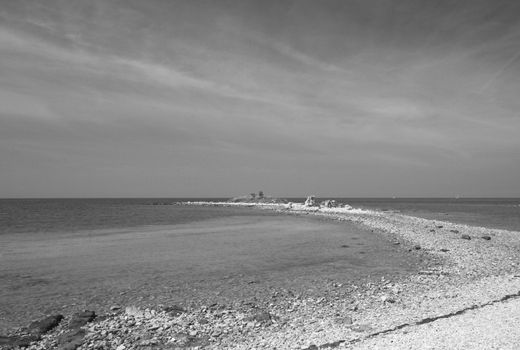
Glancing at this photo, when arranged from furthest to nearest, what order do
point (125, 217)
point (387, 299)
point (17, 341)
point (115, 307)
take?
point (125, 217) < point (387, 299) < point (115, 307) < point (17, 341)

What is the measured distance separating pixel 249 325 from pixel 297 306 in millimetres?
2462

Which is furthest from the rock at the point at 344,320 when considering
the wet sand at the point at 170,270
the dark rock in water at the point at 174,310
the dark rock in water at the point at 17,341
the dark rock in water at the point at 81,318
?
the dark rock in water at the point at 17,341

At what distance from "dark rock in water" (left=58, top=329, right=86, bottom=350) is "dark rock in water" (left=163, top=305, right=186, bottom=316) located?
2.67 metres

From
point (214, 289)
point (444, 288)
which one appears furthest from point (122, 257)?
point (444, 288)

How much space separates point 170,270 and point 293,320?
9795 mm

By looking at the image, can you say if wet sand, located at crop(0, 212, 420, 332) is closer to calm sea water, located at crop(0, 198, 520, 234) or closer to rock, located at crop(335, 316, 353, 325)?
rock, located at crop(335, 316, 353, 325)

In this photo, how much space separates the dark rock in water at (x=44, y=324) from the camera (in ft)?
34.4

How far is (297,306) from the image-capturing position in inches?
492

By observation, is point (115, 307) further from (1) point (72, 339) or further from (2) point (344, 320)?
(2) point (344, 320)

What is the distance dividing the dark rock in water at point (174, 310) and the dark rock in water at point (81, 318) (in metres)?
2.30

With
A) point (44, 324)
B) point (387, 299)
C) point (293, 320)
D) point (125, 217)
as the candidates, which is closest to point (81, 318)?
point (44, 324)

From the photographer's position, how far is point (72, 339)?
9.82 meters

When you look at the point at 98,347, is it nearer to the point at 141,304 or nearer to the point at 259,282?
the point at 141,304

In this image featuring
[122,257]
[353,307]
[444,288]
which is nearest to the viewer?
[353,307]
